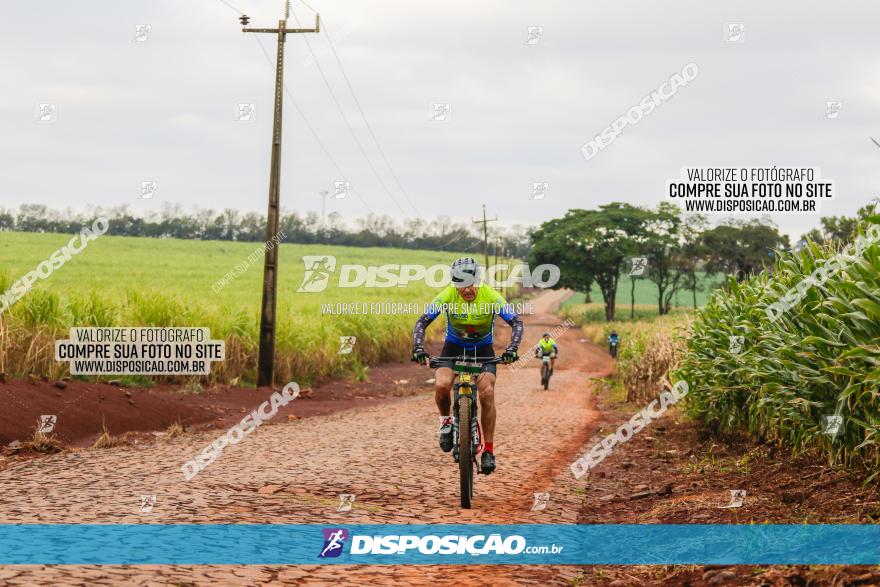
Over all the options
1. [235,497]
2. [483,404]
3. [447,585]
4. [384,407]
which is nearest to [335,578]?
[447,585]

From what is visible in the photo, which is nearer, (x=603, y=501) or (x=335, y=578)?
(x=335, y=578)

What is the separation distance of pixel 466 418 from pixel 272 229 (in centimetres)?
1420

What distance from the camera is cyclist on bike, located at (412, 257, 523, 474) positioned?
8422 millimetres

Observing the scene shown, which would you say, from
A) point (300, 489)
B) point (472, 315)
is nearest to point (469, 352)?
point (472, 315)

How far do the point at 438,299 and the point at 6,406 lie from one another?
748 cm

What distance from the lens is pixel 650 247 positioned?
73.5m

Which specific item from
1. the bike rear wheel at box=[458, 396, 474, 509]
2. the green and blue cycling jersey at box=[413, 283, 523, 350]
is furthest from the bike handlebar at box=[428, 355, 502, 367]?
the bike rear wheel at box=[458, 396, 474, 509]

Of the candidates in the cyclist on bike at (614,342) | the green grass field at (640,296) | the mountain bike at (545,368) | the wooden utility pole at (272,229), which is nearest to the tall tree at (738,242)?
the green grass field at (640,296)

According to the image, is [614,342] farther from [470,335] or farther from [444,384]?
[444,384]

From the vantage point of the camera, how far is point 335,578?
17.5 ft

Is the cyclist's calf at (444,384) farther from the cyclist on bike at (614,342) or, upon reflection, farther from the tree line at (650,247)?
the tree line at (650,247)

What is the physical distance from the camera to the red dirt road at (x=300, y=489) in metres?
5.41

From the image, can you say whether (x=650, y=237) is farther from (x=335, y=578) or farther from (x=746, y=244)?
(x=335, y=578)

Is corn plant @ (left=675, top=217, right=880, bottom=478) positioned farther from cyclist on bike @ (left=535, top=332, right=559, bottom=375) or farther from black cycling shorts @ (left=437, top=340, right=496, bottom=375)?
cyclist on bike @ (left=535, top=332, right=559, bottom=375)
